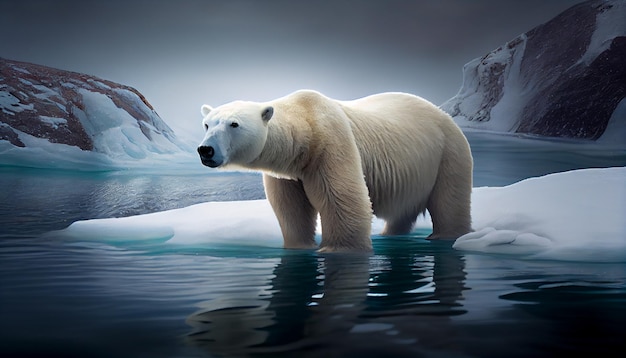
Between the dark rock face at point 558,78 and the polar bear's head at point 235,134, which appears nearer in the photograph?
the polar bear's head at point 235,134

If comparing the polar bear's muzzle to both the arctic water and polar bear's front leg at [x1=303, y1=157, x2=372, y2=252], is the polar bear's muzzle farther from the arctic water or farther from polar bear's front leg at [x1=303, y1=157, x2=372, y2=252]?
polar bear's front leg at [x1=303, y1=157, x2=372, y2=252]

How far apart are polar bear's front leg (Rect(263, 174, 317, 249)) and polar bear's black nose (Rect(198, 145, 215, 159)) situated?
91 centimetres

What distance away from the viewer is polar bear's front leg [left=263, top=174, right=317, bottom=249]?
429 cm

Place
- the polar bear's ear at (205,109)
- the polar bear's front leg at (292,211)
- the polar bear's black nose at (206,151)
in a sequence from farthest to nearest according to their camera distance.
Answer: the polar bear's front leg at (292,211)
the polar bear's ear at (205,109)
the polar bear's black nose at (206,151)

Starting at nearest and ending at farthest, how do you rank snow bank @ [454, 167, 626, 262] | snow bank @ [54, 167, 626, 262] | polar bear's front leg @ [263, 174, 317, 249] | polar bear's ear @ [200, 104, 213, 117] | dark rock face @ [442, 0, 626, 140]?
snow bank @ [454, 167, 626, 262]
snow bank @ [54, 167, 626, 262]
polar bear's ear @ [200, 104, 213, 117]
polar bear's front leg @ [263, 174, 317, 249]
dark rock face @ [442, 0, 626, 140]

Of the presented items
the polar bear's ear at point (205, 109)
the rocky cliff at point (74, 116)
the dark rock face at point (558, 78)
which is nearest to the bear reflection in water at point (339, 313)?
the polar bear's ear at point (205, 109)

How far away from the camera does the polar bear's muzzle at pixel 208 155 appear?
3.45 m

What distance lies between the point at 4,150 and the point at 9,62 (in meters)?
1.41

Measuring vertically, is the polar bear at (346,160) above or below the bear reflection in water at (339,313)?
above

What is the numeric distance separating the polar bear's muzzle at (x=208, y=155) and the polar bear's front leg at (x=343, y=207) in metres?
0.74

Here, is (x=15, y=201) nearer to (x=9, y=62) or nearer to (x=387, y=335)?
(x=9, y=62)

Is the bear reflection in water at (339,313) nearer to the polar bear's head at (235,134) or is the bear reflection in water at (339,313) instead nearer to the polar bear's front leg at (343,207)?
the polar bear's front leg at (343,207)

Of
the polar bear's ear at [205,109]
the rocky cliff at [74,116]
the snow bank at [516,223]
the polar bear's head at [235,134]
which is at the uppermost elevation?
the rocky cliff at [74,116]

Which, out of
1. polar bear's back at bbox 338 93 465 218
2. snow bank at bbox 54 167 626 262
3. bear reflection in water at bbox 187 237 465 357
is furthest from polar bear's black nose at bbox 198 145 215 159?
snow bank at bbox 54 167 626 262
